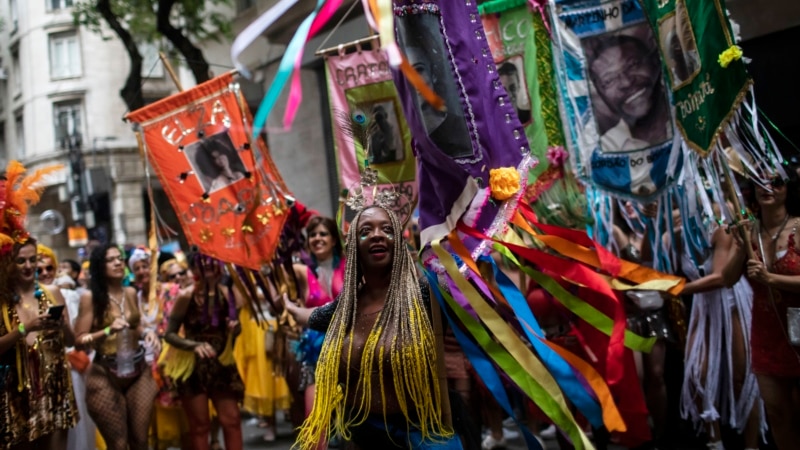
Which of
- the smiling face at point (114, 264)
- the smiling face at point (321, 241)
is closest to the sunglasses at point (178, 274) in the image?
the smiling face at point (114, 264)

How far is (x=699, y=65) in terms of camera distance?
4.74 m

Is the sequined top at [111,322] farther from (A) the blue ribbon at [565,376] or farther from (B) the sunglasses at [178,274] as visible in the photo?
(A) the blue ribbon at [565,376]

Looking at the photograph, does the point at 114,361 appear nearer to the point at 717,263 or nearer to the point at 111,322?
the point at 111,322

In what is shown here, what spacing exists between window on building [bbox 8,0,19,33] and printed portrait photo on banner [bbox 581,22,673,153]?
111 ft

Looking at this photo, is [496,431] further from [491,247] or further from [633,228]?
[491,247]

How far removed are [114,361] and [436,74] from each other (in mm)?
3724

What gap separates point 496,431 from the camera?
7.36 m

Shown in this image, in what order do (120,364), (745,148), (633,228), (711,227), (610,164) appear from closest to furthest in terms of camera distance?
1. (745,148)
2. (711,227)
3. (610,164)
4. (120,364)
5. (633,228)

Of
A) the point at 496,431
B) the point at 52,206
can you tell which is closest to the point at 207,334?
the point at 496,431

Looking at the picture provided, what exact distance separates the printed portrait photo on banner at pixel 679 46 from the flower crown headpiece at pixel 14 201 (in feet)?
12.9

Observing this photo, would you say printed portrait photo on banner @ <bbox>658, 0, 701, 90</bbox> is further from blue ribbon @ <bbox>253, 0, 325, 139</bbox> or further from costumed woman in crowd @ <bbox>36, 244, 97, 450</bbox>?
costumed woman in crowd @ <bbox>36, 244, 97, 450</bbox>

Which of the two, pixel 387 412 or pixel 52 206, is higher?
pixel 52 206

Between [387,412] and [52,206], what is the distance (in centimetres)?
3200

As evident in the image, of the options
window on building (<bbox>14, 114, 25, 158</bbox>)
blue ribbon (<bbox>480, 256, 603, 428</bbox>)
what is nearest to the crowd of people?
blue ribbon (<bbox>480, 256, 603, 428</bbox>)
